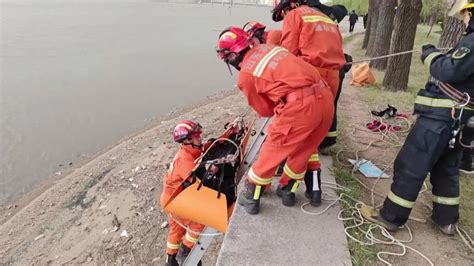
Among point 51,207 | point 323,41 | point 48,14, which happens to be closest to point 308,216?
point 323,41

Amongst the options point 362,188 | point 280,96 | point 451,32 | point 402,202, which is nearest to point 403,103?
point 451,32

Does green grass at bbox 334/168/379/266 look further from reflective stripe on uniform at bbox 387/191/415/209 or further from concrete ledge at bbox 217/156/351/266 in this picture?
reflective stripe on uniform at bbox 387/191/415/209

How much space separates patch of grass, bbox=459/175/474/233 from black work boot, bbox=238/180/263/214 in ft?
5.99

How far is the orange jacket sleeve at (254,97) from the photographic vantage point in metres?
3.00

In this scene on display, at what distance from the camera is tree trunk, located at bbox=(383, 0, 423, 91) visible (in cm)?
826

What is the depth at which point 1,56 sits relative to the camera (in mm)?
17531

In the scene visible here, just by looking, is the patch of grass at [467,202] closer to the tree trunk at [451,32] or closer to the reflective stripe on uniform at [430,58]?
the reflective stripe on uniform at [430,58]

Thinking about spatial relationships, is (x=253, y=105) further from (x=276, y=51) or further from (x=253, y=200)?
(x=253, y=200)

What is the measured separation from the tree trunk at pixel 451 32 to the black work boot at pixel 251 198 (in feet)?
11.8

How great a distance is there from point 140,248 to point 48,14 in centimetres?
3396

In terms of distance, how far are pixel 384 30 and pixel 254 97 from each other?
983 centimetres

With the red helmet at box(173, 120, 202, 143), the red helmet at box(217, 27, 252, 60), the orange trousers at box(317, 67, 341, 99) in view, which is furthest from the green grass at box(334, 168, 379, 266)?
the red helmet at box(217, 27, 252, 60)

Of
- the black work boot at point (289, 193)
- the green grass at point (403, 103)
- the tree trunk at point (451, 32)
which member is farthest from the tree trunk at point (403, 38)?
the black work boot at point (289, 193)

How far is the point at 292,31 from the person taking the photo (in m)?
3.63
